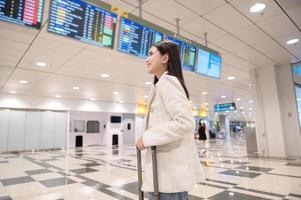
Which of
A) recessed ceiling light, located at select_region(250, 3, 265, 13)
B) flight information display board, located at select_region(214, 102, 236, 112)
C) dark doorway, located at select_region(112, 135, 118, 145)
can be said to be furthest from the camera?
dark doorway, located at select_region(112, 135, 118, 145)

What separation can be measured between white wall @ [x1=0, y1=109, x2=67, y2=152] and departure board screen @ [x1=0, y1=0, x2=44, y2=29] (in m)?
10.6

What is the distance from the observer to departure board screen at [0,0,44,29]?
2.07 m

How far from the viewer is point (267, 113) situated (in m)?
6.86

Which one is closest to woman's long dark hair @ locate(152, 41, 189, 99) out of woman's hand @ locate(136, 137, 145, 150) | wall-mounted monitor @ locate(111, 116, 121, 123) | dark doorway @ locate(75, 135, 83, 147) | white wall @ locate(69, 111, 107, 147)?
woman's hand @ locate(136, 137, 145, 150)

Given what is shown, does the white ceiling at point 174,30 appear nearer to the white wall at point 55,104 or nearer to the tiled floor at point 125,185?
the tiled floor at point 125,185

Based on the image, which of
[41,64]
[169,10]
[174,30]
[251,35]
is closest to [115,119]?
[41,64]

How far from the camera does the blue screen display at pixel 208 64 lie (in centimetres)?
393

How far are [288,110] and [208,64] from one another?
432 cm

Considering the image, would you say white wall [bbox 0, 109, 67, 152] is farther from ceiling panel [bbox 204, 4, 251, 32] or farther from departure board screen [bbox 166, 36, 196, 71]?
ceiling panel [bbox 204, 4, 251, 32]

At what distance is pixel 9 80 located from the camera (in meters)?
7.68

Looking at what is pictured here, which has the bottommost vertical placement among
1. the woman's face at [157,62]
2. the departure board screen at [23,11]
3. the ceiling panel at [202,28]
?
the woman's face at [157,62]

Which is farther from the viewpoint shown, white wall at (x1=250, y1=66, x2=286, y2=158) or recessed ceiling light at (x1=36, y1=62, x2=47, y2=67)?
white wall at (x1=250, y1=66, x2=286, y2=158)

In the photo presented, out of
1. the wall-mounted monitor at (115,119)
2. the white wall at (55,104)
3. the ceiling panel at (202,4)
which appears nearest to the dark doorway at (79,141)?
the white wall at (55,104)

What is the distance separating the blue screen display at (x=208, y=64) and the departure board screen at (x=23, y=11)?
8.88 feet
